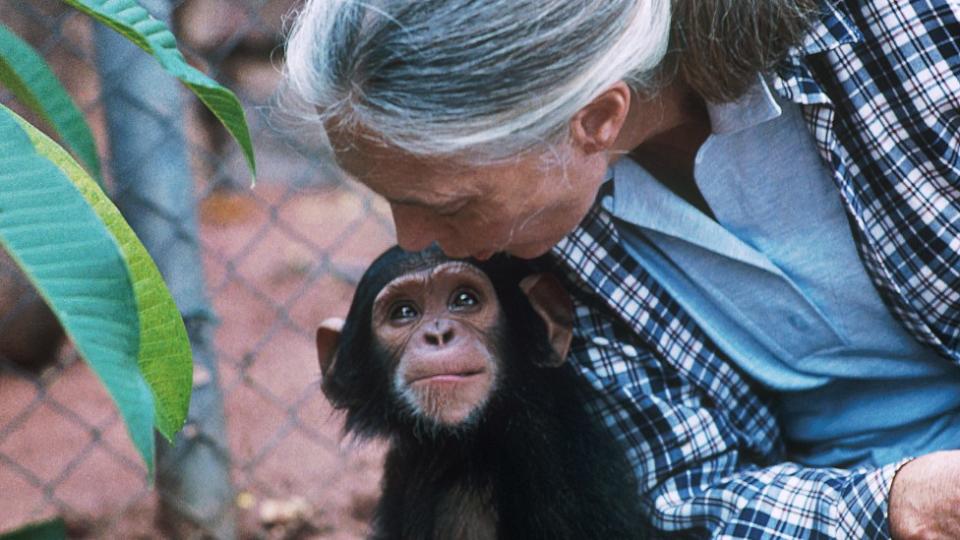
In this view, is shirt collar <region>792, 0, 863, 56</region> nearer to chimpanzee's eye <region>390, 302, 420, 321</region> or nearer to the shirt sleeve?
the shirt sleeve

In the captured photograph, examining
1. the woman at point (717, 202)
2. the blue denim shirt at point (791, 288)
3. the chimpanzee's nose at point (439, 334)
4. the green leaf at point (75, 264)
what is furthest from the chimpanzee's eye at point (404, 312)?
the green leaf at point (75, 264)

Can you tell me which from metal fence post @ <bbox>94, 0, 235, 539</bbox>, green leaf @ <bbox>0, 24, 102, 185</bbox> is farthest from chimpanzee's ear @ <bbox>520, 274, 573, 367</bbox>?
green leaf @ <bbox>0, 24, 102, 185</bbox>

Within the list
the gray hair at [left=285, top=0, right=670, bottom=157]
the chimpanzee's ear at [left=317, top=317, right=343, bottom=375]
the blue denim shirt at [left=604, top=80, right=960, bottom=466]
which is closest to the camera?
the gray hair at [left=285, top=0, right=670, bottom=157]

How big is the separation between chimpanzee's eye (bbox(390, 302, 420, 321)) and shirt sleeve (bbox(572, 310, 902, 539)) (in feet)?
0.95

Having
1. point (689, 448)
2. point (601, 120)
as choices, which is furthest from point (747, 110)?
point (689, 448)

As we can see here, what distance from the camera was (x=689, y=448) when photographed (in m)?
2.33

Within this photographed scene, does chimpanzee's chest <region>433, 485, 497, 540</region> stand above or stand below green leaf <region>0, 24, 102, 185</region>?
below

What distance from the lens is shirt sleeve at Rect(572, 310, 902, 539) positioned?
2.22 m

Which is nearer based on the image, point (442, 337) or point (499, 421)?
point (442, 337)

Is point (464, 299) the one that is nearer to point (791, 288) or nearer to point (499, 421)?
point (499, 421)

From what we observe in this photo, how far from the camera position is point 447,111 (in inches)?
70.4

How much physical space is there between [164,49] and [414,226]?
2.89 feet

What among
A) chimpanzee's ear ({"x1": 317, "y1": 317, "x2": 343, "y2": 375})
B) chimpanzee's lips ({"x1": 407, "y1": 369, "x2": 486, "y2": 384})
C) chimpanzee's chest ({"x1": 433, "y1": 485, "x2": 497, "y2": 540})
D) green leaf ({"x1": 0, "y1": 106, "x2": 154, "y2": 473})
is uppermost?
green leaf ({"x1": 0, "y1": 106, "x2": 154, "y2": 473})

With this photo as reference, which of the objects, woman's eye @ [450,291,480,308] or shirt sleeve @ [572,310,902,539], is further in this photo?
woman's eye @ [450,291,480,308]
